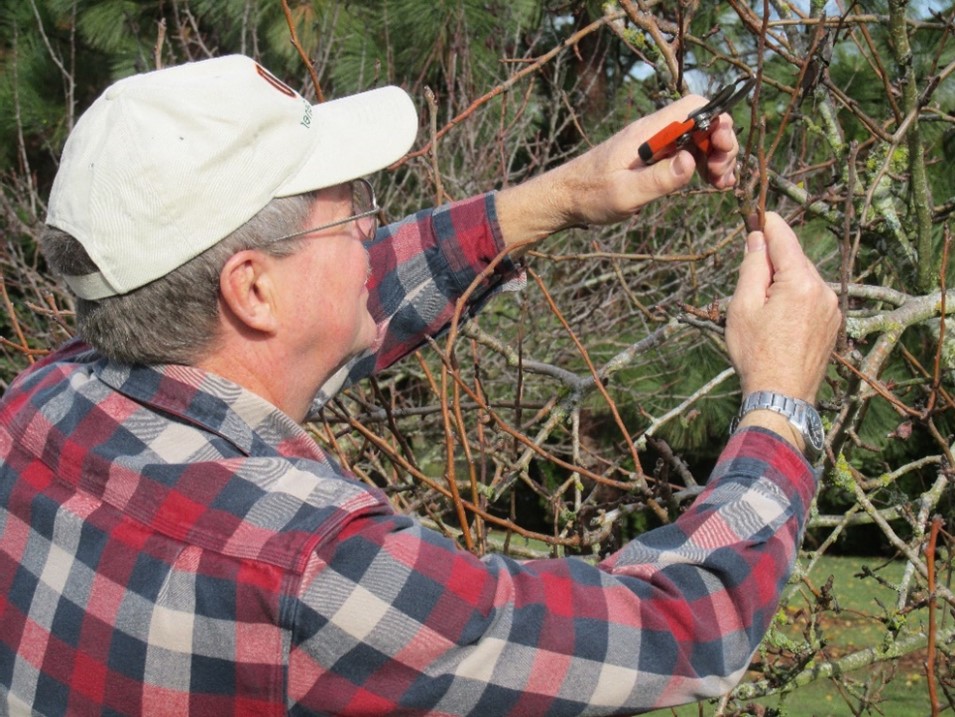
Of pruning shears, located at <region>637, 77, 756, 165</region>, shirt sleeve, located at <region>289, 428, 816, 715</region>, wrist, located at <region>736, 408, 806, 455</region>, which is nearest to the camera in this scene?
shirt sleeve, located at <region>289, 428, 816, 715</region>

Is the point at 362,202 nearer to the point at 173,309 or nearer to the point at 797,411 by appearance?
the point at 173,309

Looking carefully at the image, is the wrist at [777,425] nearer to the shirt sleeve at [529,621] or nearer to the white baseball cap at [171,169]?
the shirt sleeve at [529,621]

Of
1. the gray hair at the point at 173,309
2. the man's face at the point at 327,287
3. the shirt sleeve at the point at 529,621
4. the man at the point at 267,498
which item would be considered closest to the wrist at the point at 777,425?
the man at the point at 267,498

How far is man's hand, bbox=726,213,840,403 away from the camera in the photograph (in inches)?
60.2

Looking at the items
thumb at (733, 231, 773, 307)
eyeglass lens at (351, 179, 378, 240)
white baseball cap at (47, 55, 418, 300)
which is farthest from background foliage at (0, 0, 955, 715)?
white baseball cap at (47, 55, 418, 300)

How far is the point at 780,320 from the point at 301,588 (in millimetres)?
701

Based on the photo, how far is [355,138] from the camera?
5.51 ft

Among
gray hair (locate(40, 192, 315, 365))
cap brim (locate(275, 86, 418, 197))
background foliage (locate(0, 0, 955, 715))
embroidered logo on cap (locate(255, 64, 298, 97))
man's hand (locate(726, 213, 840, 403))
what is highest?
embroidered logo on cap (locate(255, 64, 298, 97))

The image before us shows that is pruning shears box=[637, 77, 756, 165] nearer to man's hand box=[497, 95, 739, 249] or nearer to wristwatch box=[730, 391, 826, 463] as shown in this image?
man's hand box=[497, 95, 739, 249]

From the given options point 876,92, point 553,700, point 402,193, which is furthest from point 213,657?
point 402,193

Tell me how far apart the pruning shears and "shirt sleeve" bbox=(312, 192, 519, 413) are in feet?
1.32

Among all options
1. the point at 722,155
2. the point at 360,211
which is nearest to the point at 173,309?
the point at 360,211

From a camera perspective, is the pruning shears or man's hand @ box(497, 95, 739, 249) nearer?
the pruning shears

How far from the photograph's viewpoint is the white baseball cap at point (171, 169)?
1503mm
